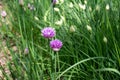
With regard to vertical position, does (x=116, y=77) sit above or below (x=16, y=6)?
below

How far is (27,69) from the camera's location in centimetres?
144

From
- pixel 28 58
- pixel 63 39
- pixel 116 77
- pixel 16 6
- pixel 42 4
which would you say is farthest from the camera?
pixel 16 6

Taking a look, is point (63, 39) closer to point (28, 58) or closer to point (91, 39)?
point (91, 39)

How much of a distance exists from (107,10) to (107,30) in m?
0.12

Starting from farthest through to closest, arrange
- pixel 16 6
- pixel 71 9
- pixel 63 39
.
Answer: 1. pixel 16 6
2. pixel 71 9
3. pixel 63 39

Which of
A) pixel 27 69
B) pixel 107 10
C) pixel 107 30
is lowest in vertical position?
pixel 27 69

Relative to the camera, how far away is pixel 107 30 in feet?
5.47

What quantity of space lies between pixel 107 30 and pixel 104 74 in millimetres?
253

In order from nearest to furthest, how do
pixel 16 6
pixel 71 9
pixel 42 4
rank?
pixel 71 9, pixel 42 4, pixel 16 6

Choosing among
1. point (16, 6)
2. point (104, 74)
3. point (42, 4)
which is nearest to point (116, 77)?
point (104, 74)

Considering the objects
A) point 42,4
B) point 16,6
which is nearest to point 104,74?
point 42,4

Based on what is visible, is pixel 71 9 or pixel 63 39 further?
pixel 71 9

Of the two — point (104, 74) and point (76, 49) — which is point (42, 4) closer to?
point (76, 49)

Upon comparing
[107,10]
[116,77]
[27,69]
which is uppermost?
[107,10]
